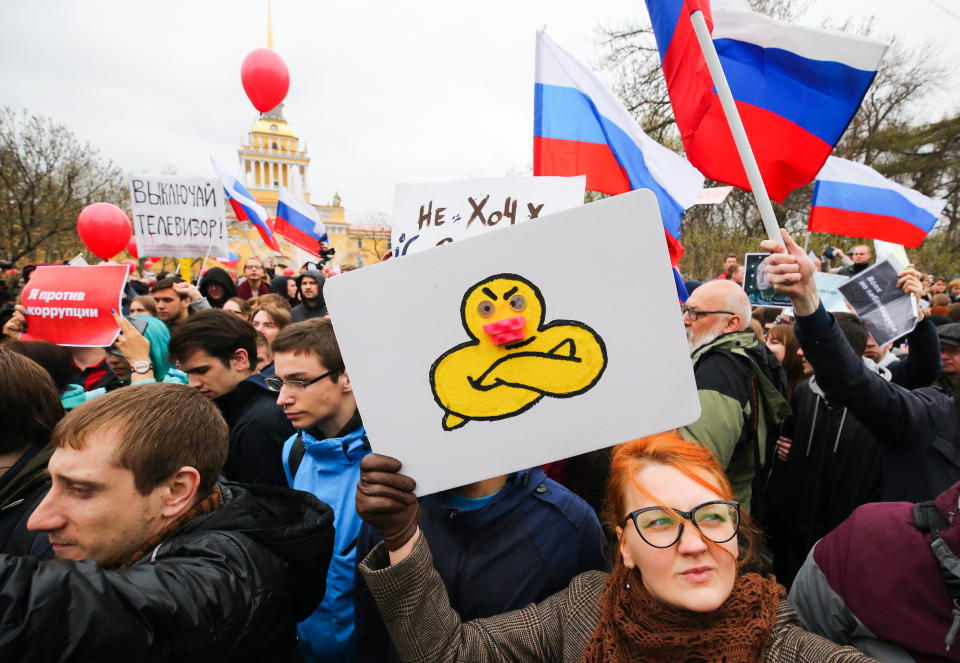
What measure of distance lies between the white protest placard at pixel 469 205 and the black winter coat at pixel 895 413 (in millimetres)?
1241

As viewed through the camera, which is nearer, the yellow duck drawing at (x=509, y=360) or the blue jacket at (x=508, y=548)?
the yellow duck drawing at (x=509, y=360)

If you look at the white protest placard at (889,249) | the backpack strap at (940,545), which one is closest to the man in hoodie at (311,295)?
the white protest placard at (889,249)

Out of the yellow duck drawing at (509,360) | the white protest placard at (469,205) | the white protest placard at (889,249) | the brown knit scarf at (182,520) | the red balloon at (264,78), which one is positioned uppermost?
the red balloon at (264,78)

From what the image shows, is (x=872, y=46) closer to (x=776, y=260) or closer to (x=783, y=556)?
(x=776, y=260)

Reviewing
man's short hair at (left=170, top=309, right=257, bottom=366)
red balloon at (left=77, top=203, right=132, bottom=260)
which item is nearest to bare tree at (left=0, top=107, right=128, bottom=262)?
red balloon at (left=77, top=203, right=132, bottom=260)

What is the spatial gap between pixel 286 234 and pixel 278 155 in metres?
37.9

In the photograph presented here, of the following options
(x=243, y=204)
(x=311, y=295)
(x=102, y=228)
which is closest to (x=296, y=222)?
(x=243, y=204)

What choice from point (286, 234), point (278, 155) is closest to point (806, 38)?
point (286, 234)

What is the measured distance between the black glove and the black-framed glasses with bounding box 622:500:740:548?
0.52 meters

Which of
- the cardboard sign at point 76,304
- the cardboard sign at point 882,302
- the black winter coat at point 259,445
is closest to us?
the black winter coat at point 259,445

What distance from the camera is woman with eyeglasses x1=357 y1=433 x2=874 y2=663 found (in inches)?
46.6

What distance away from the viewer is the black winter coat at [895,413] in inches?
75.9

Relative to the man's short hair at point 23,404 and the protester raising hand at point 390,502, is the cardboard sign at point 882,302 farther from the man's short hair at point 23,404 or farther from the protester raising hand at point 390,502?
the man's short hair at point 23,404

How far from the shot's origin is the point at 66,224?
17.1m
